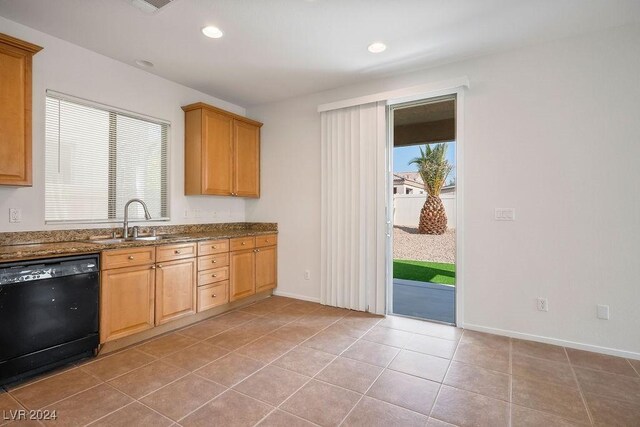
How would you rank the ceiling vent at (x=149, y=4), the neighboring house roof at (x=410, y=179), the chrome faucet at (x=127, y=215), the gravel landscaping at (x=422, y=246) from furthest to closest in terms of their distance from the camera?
the gravel landscaping at (x=422, y=246)
the neighboring house roof at (x=410, y=179)
the chrome faucet at (x=127, y=215)
the ceiling vent at (x=149, y=4)

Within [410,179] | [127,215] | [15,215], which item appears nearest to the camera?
[15,215]

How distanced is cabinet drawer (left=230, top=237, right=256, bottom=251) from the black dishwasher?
1.47m

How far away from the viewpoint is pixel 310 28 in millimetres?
2682

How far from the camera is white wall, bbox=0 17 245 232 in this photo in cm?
265

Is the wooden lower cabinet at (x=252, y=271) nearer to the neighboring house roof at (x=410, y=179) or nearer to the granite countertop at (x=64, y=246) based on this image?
the granite countertop at (x=64, y=246)

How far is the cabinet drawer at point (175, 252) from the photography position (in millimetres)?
2994

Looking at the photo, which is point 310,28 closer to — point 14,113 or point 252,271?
point 14,113

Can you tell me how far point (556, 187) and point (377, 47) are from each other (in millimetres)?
2074

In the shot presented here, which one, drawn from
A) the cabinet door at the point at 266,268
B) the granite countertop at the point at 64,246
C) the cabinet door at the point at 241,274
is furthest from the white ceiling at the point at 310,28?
the cabinet door at the point at 266,268

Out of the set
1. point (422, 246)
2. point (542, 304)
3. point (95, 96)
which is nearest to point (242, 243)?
point (95, 96)

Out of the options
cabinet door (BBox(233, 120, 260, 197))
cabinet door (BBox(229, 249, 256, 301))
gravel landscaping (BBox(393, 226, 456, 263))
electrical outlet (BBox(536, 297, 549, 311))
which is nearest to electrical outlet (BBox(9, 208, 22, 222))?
cabinet door (BBox(229, 249, 256, 301))

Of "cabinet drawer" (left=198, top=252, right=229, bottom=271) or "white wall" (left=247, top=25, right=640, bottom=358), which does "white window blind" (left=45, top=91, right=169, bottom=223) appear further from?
"white wall" (left=247, top=25, right=640, bottom=358)

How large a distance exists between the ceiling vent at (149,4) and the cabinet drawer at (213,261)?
2243 mm

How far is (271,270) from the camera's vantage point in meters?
4.41
